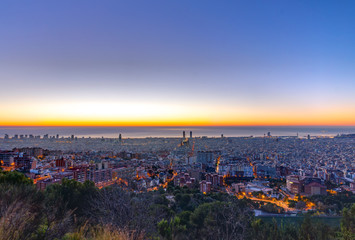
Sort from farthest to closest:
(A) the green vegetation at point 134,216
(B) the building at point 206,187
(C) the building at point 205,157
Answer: (C) the building at point 205,157 → (B) the building at point 206,187 → (A) the green vegetation at point 134,216

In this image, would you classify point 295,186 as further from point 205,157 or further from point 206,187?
point 205,157

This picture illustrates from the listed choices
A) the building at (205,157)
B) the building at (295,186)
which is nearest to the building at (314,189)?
the building at (295,186)

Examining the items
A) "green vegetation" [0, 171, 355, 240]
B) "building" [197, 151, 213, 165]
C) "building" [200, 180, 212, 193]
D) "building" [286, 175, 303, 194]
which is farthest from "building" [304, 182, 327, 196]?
"building" [197, 151, 213, 165]

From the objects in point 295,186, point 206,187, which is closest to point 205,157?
point 295,186

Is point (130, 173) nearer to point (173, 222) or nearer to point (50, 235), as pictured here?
point (173, 222)

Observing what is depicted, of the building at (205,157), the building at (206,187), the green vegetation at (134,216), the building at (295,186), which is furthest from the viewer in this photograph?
the building at (205,157)

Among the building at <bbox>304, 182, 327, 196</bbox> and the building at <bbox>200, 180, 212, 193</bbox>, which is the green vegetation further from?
the building at <bbox>304, 182, 327, 196</bbox>

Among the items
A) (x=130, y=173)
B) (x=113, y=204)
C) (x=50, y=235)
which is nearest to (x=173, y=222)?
(x=113, y=204)

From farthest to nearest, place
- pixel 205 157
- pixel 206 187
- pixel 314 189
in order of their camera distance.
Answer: pixel 205 157 < pixel 314 189 < pixel 206 187

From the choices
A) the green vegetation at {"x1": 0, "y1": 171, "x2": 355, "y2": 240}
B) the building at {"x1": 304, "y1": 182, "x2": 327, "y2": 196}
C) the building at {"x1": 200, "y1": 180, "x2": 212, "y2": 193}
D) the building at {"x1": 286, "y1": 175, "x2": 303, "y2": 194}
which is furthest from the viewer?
the building at {"x1": 286, "y1": 175, "x2": 303, "y2": 194}

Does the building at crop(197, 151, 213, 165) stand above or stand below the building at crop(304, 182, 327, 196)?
below

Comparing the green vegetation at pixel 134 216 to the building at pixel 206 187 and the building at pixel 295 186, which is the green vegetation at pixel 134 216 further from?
the building at pixel 295 186
